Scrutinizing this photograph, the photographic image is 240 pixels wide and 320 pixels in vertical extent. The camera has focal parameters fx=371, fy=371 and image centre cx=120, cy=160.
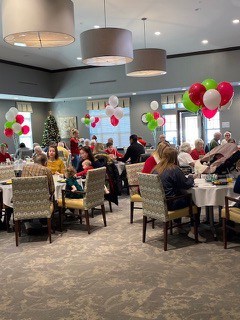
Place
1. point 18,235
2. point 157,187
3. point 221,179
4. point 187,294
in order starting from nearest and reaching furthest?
point 187,294 < point 157,187 < point 221,179 < point 18,235

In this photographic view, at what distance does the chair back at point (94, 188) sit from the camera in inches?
211

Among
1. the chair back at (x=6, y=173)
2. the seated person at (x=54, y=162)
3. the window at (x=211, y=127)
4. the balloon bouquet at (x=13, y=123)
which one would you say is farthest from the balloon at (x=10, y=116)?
the window at (x=211, y=127)

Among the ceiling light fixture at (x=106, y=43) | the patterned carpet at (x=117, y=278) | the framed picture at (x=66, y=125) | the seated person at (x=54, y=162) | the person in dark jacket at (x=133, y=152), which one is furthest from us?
the framed picture at (x=66, y=125)

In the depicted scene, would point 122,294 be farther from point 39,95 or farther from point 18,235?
point 39,95

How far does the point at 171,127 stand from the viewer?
49.4 feet

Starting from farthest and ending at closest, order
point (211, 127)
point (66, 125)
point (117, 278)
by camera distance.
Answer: point (66, 125) < point (211, 127) < point (117, 278)

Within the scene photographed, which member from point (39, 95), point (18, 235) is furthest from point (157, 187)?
point (39, 95)

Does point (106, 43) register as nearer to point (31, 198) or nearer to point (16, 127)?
point (31, 198)

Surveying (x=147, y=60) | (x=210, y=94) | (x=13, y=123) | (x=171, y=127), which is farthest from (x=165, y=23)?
(x=171, y=127)

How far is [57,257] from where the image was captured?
4.57 m

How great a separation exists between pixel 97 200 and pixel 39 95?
31.0ft

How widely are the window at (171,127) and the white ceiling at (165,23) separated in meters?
3.23

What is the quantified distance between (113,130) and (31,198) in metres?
11.3

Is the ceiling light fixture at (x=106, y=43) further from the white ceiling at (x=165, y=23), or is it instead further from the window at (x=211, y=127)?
the window at (x=211, y=127)
